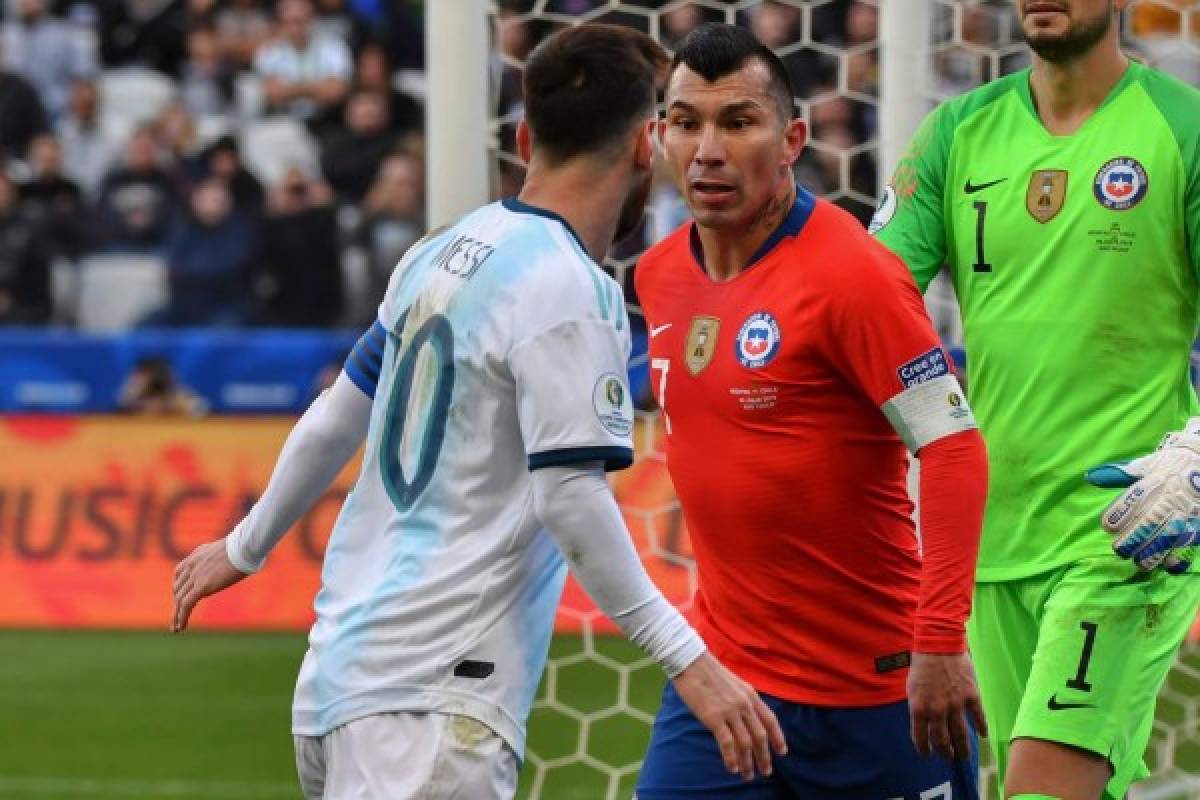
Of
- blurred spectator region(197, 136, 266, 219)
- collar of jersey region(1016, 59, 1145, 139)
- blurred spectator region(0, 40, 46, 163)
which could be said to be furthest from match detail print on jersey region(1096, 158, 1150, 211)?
blurred spectator region(0, 40, 46, 163)

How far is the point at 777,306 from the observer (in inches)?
167

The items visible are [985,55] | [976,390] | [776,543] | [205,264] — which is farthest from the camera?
[205,264]

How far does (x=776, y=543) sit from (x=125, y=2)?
13411 millimetres

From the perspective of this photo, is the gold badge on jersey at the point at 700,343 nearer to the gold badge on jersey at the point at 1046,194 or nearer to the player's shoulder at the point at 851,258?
the player's shoulder at the point at 851,258

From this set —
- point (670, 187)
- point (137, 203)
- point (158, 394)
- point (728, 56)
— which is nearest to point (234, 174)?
point (137, 203)

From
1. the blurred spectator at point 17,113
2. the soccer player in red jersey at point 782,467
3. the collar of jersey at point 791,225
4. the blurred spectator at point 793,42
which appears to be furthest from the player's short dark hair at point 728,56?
the blurred spectator at point 17,113

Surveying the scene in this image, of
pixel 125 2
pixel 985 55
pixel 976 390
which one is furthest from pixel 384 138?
pixel 976 390

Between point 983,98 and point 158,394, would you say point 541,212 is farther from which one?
point 158,394

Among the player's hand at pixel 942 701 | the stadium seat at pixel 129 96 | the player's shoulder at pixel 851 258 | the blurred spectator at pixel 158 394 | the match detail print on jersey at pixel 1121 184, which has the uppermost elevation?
the match detail print on jersey at pixel 1121 184

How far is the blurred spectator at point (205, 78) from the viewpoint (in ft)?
52.9

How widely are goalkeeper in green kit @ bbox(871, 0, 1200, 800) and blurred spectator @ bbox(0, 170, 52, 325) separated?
35.9 ft

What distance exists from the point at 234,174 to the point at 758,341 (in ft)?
36.1

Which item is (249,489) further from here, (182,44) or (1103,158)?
(1103,158)

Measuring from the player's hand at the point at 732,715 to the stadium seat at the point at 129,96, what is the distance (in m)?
13.1
